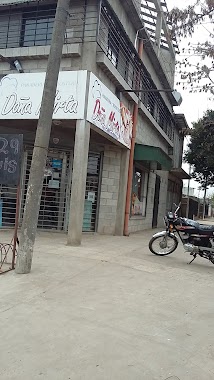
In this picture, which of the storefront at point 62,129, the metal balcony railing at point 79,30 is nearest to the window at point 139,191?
the storefront at point 62,129

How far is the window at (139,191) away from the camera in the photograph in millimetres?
13570

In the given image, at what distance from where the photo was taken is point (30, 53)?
382 inches

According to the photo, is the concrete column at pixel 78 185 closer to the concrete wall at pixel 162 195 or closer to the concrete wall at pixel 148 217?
the concrete wall at pixel 148 217

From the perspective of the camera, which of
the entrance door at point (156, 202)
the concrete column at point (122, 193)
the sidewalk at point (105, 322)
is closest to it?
the sidewalk at point (105, 322)

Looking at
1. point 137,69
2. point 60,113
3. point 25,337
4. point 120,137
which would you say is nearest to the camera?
point 25,337

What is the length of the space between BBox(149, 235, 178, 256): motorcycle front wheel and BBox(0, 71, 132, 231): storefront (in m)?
3.22

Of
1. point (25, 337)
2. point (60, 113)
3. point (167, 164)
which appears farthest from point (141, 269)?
point (167, 164)

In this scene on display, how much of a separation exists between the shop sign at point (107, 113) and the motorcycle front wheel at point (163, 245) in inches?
127

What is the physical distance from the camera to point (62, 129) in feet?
35.6

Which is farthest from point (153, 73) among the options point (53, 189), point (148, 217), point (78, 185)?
point (78, 185)

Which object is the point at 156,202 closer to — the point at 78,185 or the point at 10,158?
the point at 78,185

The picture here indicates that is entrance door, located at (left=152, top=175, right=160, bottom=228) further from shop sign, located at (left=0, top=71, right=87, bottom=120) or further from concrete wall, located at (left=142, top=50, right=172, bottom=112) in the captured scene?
shop sign, located at (left=0, top=71, right=87, bottom=120)

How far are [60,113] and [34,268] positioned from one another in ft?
13.7

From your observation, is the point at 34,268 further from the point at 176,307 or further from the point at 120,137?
the point at 120,137
